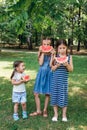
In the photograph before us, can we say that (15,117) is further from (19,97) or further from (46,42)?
(46,42)

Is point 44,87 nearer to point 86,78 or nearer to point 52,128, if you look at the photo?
point 52,128

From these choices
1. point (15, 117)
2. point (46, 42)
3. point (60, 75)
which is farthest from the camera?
point (15, 117)

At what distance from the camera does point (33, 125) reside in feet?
19.8

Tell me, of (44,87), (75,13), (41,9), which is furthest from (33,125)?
(75,13)

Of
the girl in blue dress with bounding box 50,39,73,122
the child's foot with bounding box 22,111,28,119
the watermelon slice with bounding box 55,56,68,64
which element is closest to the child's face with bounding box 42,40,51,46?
the girl in blue dress with bounding box 50,39,73,122

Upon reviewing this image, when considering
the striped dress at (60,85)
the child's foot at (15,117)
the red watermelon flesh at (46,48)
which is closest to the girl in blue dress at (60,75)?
the striped dress at (60,85)

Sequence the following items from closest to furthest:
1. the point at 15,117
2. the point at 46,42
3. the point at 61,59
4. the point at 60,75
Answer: the point at 61,59, the point at 60,75, the point at 46,42, the point at 15,117

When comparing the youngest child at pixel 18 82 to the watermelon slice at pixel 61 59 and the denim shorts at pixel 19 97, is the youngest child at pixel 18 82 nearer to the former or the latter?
the denim shorts at pixel 19 97

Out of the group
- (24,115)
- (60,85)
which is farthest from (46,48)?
(24,115)

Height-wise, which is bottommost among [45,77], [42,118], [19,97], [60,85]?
[42,118]

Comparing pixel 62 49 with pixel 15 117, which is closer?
pixel 62 49

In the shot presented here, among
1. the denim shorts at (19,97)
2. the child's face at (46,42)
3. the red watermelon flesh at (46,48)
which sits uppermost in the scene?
the child's face at (46,42)

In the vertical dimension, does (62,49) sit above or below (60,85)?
above

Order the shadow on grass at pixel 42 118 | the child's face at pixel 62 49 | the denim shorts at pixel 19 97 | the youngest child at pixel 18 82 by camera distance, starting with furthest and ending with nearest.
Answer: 1. the denim shorts at pixel 19 97
2. the youngest child at pixel 18 82
3. the child's face at pixel 62 49
4. the shadow on grass at pixel 42 118
